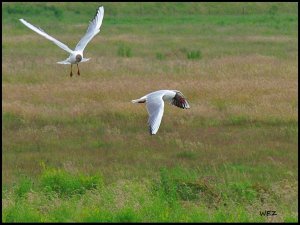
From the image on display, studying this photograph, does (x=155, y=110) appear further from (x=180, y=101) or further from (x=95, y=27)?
(x=95, y=27)

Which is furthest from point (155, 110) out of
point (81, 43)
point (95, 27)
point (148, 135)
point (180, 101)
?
point (148, 135)

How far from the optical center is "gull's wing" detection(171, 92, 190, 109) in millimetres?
9953

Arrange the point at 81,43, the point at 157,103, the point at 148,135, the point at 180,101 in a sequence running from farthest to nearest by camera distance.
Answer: the point at 148,135 → the point at 81,43 → the point at 180,101 → the point at 157,103

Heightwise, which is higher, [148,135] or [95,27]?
[95,27]

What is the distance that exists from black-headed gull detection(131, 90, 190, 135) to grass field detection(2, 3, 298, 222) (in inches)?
48.0

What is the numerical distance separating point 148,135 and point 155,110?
236 inches

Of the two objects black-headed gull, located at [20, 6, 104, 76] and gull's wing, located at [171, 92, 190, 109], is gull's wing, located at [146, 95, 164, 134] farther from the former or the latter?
black-headed gull, located at [20, 6, 104, 76]

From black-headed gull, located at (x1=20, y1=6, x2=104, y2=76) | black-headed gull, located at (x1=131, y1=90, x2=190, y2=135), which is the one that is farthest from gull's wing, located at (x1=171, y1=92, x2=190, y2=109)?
black-headed gull, located at (x1=20, y1=6, x2=104, y2=76)

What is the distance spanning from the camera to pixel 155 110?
9375 mm

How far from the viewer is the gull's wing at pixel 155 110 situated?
8922mm

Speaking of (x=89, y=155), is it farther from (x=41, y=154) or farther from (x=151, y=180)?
(x=151, y=180)

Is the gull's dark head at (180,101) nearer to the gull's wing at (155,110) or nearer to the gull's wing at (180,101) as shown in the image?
the gull's wing at (180,101)

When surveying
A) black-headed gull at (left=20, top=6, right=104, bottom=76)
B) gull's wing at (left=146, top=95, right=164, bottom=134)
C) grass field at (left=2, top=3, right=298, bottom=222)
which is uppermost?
black-headed gull at (left=20, top=6, right=104, bottom=76)

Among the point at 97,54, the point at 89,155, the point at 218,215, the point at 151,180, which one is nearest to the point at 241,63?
the point at 97,54
